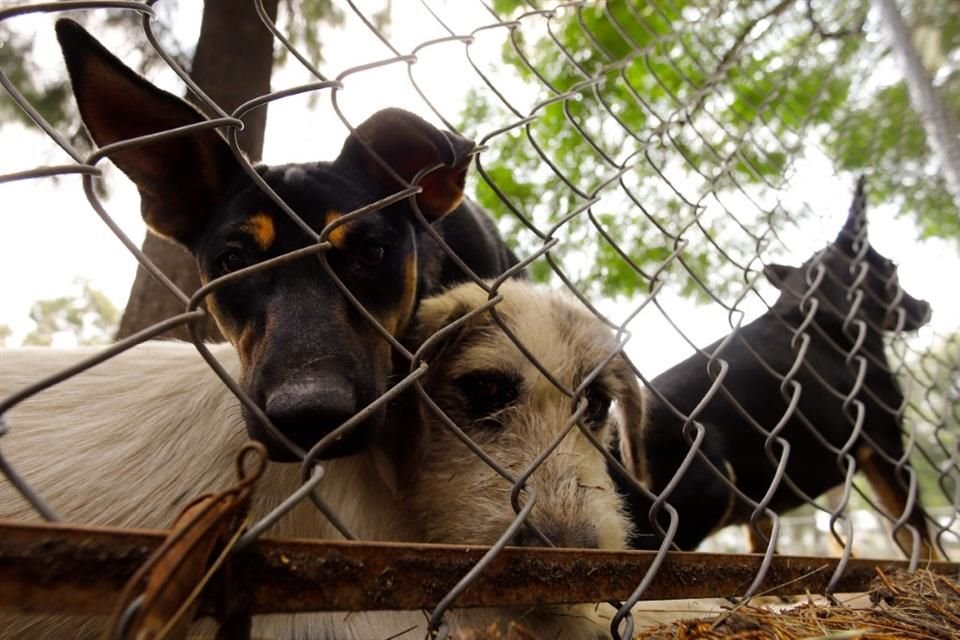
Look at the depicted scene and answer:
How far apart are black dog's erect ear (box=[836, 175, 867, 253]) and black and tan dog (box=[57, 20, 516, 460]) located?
4.17 metres

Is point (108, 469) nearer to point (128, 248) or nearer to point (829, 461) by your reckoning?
point (128, 248)

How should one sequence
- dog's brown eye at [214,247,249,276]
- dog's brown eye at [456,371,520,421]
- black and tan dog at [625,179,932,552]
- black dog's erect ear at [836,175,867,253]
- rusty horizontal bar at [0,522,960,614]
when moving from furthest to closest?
black dog's erect ear at [836,175,867,253] < black and tan dog at [625,179,932,552] < dog's brown eye at [456,371,520,421] < dog's brown eye at [214,247,249,276] < rusty horizontal bar at [0,522,960,614]

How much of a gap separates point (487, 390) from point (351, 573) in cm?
148

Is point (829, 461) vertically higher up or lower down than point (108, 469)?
lower down

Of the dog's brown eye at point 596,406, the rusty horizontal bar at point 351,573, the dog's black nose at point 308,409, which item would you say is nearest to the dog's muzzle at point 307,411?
the dog's black nose at point 308,409

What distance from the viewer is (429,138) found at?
217 cm

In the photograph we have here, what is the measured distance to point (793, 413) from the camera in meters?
4.03

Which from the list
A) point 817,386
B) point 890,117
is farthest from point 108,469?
point 890,117

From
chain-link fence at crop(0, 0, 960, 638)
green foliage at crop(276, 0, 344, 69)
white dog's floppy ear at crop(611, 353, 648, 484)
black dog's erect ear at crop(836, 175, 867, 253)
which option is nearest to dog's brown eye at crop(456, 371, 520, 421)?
chain-link fence at crop(0, 0, 960, 638)

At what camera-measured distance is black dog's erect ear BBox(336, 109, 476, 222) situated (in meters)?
2.13

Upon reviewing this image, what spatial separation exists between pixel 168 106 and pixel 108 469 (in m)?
1.06

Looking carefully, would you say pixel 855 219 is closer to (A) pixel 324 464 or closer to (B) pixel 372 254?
(B) pixel 372 254

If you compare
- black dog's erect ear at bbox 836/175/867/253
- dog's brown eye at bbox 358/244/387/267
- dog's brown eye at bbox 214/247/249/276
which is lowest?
dog's brown eye at bbox 214/247/249/276

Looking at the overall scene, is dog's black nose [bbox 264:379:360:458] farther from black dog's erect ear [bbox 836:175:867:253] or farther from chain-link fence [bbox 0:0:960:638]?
black dog's erect ear [bbox 836:175:867:253]
